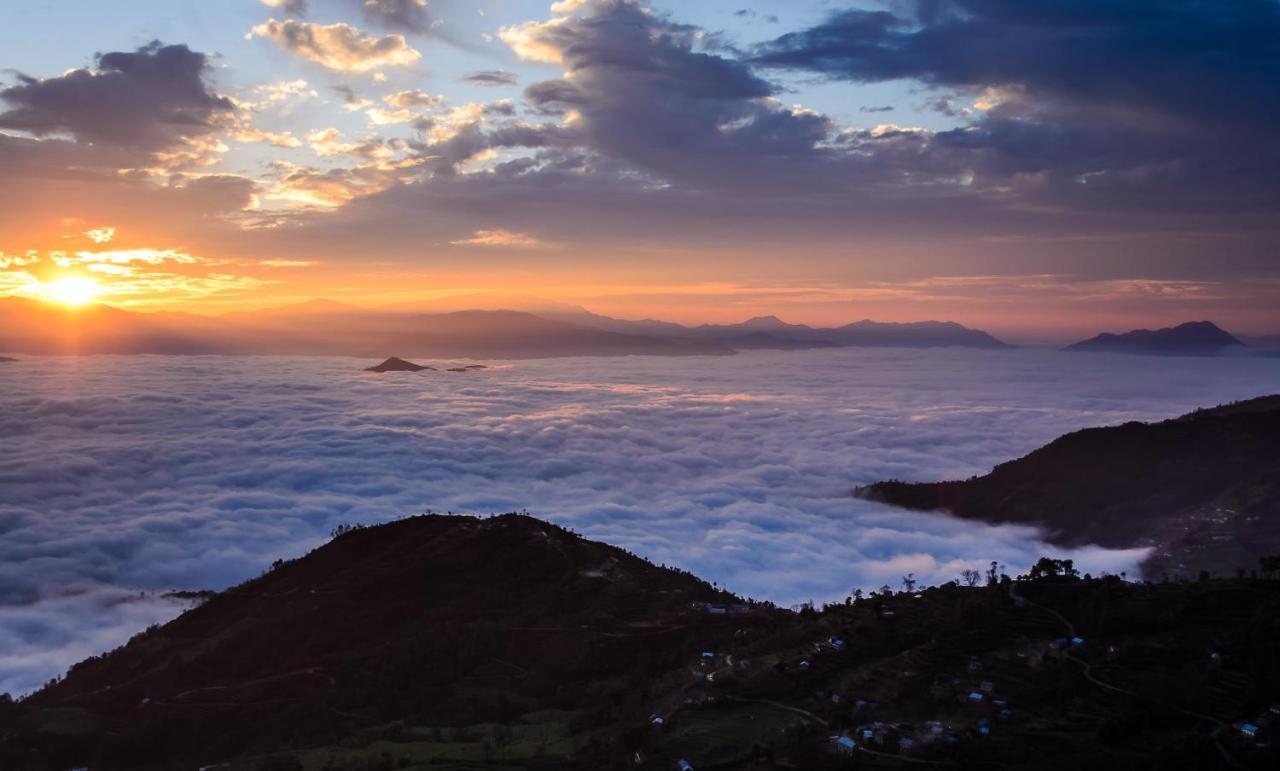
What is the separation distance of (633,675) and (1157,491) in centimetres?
10829

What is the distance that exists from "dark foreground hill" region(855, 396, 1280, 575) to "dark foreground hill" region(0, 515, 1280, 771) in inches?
2698

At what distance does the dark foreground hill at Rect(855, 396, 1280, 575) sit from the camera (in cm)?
10675

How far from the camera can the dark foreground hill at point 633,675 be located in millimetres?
33656

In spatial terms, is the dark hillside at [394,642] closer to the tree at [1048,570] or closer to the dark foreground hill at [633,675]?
the dark foreground hill at [633,675]

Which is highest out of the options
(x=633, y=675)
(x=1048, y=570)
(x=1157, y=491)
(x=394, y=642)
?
(x=1048, y=570)

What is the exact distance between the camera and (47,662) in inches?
3701

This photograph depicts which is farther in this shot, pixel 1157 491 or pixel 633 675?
pixel 1157 491

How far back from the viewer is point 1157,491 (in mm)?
127500

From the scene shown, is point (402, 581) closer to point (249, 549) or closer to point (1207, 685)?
point (1207, 685)

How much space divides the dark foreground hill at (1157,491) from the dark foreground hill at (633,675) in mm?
68520

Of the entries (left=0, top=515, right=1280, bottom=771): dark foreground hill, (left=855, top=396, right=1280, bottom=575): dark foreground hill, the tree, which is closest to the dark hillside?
(left=0, top=515, right=1280, bottom=771): dark foreground hill

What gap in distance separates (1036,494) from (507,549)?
98.6m

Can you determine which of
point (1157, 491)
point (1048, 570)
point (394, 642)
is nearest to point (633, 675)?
point (394, 642)

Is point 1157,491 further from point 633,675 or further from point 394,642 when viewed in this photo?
point 394,642
